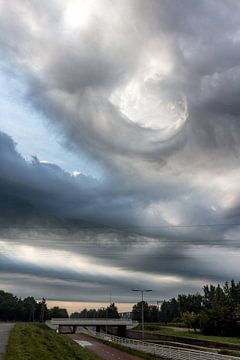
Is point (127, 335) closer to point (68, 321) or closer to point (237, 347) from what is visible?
point (68, 321)

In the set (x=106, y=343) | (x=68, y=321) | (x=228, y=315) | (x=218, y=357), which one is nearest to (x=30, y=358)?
(x=218, y=357)

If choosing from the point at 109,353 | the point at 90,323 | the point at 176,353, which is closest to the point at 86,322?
the point at 90,323

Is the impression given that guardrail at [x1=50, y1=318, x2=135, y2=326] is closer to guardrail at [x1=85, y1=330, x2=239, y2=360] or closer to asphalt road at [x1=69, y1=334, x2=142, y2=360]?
asphalt road at [x1=69, y1=334, x2=142, y2=360]

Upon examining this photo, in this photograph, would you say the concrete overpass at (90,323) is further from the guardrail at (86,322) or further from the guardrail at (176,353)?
the guardrail at (176,353)

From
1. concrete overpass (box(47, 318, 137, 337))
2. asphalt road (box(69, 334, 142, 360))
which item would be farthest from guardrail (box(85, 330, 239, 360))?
concrete overpass (box(47, 318, 137, 337))

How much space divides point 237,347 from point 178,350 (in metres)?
17.4

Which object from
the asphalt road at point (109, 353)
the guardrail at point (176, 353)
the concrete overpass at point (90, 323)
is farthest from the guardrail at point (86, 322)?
the guardrail at point (176, 353)

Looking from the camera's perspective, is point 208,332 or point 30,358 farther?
point 208,332

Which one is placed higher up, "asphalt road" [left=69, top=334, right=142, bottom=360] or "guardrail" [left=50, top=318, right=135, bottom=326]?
"guardrail" [left=50, top=318, right=135, bottom=326]

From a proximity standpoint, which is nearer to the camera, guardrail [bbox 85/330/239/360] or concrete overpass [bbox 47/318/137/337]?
guardrail [bbox 85/330/239/360]

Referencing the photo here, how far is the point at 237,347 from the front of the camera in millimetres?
72875

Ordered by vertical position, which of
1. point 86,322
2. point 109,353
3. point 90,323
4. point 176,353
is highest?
point 86,322

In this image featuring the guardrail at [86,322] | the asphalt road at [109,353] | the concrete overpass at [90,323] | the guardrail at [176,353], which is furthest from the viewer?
the concrete overpass at [90,323]

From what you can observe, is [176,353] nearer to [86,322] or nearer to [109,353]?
[109,353]
